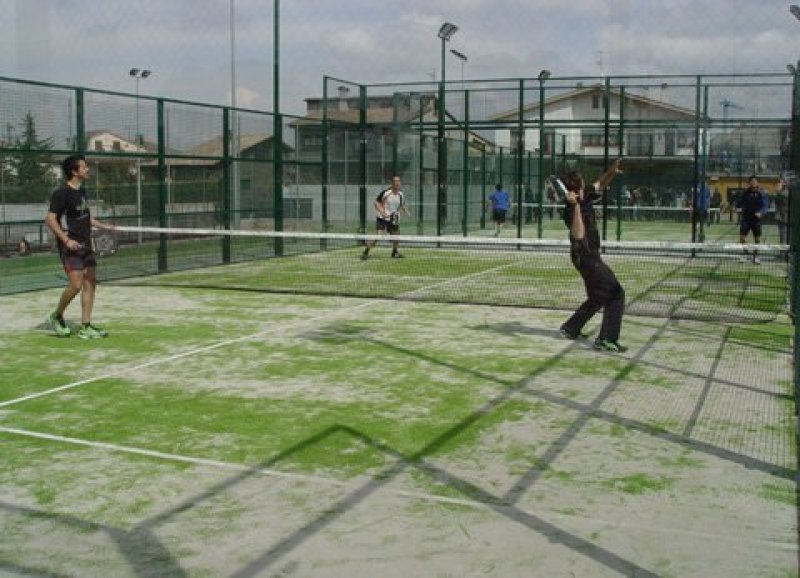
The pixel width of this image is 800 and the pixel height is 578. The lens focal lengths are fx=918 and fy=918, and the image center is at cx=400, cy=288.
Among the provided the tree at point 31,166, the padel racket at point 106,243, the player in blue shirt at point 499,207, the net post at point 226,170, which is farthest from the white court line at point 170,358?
the player in blue shirt at point 499,207

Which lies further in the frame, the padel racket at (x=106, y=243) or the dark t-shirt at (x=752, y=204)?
the dark t-shirt at (x=752, y=204)

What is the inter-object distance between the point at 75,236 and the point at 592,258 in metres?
5.69

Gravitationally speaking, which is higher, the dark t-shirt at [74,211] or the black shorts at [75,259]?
the dark t-shirt at [74,211]

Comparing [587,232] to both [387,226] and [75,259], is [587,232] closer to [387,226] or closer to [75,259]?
[75,259]

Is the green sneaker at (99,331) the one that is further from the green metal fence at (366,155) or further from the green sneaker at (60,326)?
the green metal fence at (366,155)

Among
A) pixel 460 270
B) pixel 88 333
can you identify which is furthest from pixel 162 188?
pixel 88 333

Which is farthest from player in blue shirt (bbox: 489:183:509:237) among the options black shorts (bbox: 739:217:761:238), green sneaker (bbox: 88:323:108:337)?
green sneaker (bbox: 88:323:108:337)

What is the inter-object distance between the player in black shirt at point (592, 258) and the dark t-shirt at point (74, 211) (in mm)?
5312

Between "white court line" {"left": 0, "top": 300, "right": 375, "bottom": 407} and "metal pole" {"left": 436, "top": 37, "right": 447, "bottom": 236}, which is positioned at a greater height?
"metal pole" {"left": 436, "top": 37, "right": 447, "bottom": 236}

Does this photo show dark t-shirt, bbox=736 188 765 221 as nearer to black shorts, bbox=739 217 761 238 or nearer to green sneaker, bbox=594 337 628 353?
black shorts, bbox=739 217 761 238

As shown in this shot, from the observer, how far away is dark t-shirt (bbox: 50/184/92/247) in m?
10.0

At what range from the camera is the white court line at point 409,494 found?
4.66 m

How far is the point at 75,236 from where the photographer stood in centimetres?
1023

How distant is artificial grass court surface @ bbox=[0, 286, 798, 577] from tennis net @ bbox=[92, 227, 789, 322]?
282 cm
